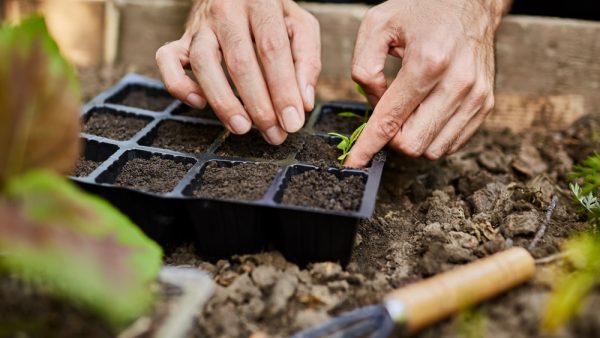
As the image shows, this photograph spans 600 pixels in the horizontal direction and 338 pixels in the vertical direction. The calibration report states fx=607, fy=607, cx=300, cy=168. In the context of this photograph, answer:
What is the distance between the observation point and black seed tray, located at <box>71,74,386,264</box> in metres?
1.41

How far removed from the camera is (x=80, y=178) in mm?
1508

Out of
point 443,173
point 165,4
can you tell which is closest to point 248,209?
point 443,173

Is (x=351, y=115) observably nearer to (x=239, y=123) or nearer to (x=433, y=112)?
(x=433, y=112)

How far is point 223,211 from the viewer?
1447mm

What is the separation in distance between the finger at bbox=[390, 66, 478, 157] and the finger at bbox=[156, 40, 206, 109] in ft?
1.82

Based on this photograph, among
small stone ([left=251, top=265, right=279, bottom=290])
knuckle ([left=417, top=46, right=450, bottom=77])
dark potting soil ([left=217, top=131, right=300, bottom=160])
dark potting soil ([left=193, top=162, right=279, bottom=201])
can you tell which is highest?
knuckle ([left=417, top=46, right=450, bottom=77])

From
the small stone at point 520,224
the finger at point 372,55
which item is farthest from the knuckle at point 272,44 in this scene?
the small stone at point 520,224

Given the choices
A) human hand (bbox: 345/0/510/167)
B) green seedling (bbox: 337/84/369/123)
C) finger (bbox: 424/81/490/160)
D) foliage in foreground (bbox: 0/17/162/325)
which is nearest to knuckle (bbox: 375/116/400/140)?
human hand (bbox: 345/0/510/167)

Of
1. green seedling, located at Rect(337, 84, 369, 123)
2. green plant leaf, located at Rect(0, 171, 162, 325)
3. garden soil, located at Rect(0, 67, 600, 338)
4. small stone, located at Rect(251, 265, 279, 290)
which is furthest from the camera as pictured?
green seedling, located at Rect(337, 84, 369, 123)

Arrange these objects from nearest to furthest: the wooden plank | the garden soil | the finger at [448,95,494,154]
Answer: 1. the garden soil
2. the finger at [448,95,494,154]
3. the wooden plank

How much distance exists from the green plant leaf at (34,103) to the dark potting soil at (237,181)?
1.42 feet

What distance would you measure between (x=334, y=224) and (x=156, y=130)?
2.44ft

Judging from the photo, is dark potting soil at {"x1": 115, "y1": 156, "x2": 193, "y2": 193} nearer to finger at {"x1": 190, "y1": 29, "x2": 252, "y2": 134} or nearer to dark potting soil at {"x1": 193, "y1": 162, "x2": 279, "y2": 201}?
dark potting soil at {"x1": 193, "y1": 162, "x2": 279, "y2": 201}

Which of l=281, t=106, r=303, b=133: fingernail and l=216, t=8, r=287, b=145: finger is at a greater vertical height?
l=216, t=8, r=287, b=145: finger
